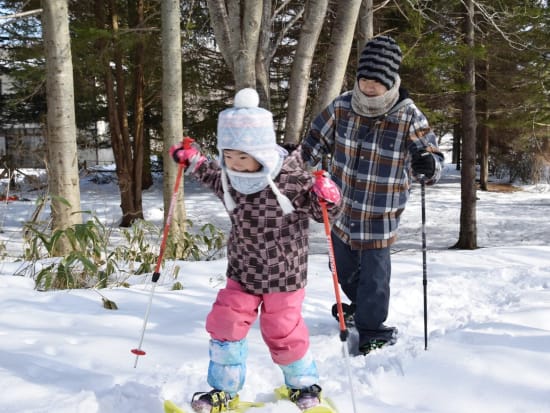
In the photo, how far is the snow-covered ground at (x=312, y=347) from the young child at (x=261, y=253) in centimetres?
23

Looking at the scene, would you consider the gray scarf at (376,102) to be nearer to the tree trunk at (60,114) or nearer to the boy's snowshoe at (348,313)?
the boy's snowshoe at (348,313)

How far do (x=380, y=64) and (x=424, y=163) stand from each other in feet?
2.08

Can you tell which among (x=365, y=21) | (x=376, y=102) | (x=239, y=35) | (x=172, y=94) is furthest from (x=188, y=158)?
(x=365, y=21)

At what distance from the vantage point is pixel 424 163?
2.96 m

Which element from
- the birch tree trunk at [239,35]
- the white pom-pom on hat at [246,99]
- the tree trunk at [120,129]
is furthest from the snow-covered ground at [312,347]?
the tree trunk at [120,129]

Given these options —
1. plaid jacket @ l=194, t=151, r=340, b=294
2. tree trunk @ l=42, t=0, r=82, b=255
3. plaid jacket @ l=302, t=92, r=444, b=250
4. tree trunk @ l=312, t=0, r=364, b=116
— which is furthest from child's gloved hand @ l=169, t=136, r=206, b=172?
tree trunk @ l=312, t=0, r=364, b=116

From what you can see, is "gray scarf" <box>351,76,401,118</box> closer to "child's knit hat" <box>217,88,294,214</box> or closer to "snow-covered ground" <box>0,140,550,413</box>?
"child's knit hat" <box>217,88,294,214</box>

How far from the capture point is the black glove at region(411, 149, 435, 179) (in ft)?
9.66

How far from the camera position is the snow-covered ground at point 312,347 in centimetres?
245

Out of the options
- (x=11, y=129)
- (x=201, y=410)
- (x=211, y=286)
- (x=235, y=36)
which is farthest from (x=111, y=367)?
(x=11, y=129)

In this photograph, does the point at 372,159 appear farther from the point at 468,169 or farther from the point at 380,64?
the point at 468,169

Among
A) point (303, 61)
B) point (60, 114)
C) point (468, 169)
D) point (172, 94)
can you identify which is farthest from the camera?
point (468, 169)

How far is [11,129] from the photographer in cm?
2069

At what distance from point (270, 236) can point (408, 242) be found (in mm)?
9969
